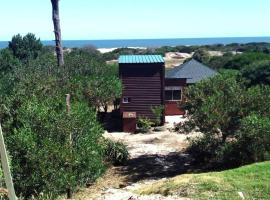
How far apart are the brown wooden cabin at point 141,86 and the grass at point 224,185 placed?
1608cm

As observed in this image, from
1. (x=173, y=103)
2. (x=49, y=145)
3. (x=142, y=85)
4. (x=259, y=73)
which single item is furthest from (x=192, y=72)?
(x=49, y=145)

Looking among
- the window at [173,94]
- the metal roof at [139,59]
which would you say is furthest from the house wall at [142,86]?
the window at [173,94]

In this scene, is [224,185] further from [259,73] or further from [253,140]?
[259,73]

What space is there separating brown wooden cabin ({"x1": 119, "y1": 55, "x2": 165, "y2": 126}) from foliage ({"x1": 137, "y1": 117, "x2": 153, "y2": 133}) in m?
0.92

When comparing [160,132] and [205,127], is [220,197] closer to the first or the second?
[205,127]

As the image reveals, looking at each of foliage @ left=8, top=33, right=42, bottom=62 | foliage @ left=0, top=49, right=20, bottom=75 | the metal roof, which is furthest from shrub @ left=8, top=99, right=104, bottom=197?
foliage @ left=8, top=33, right=42, bottom=62

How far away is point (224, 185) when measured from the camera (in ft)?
42.2

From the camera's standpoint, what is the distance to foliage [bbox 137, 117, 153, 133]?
92.8 feet

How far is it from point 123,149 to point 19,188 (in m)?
9.02

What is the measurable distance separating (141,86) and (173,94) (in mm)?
3353

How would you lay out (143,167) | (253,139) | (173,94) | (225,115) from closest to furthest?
(253,139), (225,115), (143,167), (173,94)

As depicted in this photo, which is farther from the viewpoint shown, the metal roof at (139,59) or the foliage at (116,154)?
the metal roof at (139,59)

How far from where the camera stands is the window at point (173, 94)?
32.6m

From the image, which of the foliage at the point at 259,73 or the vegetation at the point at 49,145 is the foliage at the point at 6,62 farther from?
the vegetation at the point at 49,145
